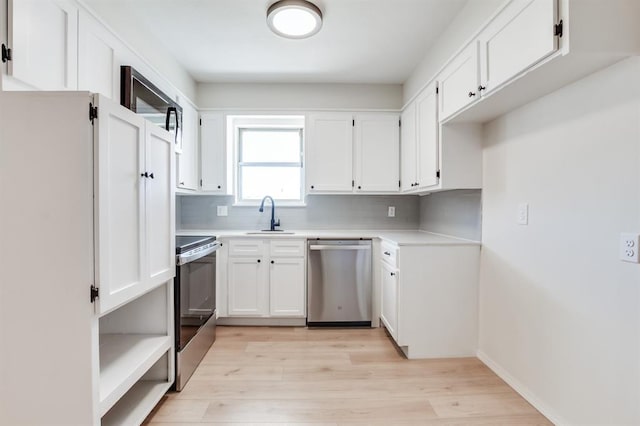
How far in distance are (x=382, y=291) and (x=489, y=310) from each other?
93 centimetres

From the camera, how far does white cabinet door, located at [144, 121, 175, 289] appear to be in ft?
5.25

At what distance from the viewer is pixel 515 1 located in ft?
4.93

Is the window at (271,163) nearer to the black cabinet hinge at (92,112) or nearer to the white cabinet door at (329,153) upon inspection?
the white cabinet door at (329,153)

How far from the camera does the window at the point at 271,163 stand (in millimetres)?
3658

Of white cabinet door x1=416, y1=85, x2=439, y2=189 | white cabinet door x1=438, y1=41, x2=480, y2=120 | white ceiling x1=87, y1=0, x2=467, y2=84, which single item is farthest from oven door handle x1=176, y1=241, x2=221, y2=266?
white cabinet door x1=438, y1=41, x2=480, y2=120

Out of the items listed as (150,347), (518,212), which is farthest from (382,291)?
(150,347)

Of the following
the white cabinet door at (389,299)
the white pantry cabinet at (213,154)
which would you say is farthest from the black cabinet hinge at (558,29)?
the white pantry cabinet at (213,154)

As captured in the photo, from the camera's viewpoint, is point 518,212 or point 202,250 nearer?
point 518,212

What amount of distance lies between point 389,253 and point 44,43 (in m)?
2.58

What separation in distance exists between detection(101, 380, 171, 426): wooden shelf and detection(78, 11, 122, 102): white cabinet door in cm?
173

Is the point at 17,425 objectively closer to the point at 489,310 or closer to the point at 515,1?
the point at 489,310

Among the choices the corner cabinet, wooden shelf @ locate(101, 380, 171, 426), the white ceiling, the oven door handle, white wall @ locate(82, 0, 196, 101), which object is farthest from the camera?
the white ceiling

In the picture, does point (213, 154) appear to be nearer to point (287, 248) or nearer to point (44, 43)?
point (287, 248)

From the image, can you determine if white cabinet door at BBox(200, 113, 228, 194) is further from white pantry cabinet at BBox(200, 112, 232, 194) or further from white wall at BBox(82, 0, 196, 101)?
→ white wall at BBox(82, 0, 196, 101)
